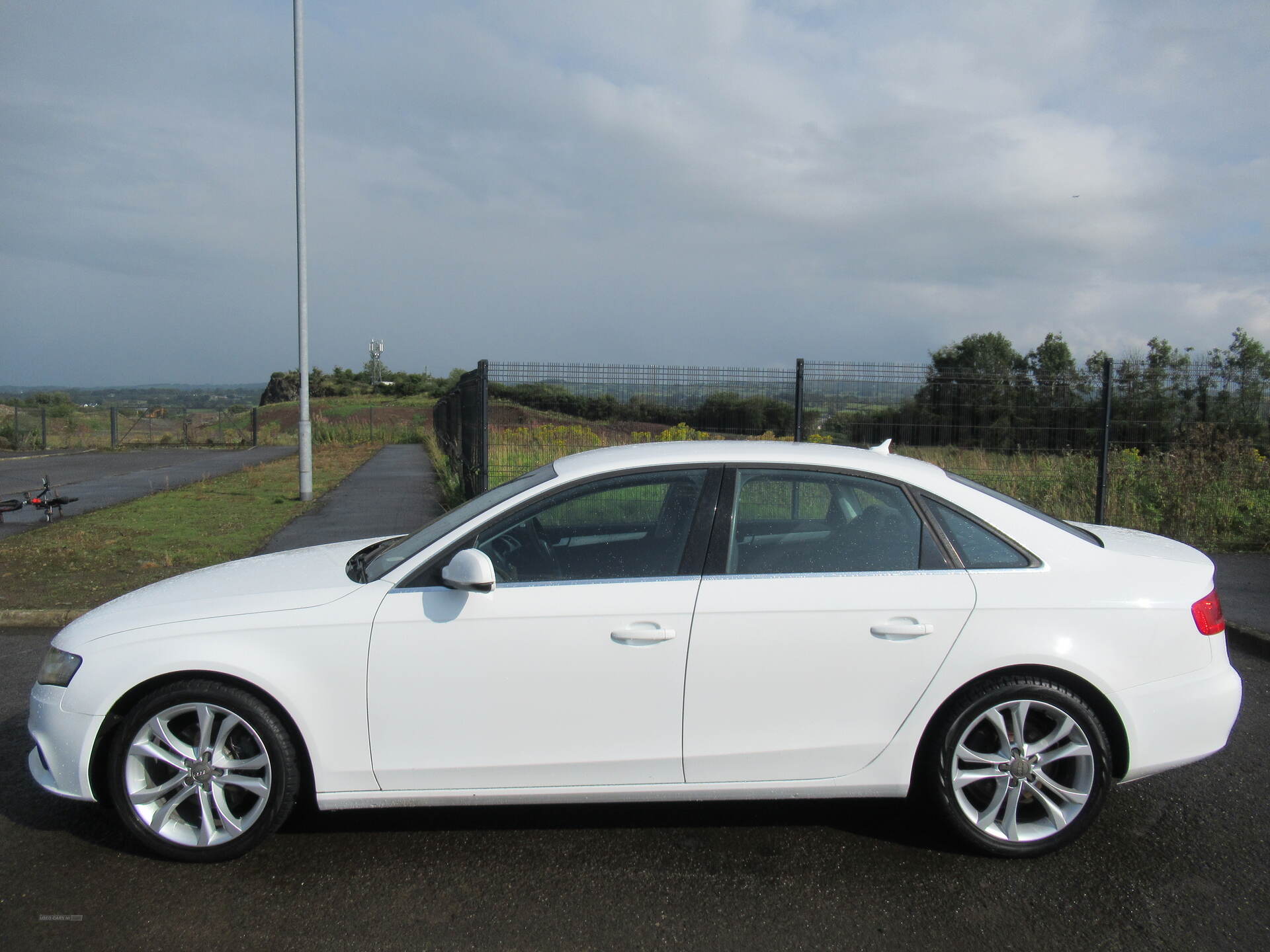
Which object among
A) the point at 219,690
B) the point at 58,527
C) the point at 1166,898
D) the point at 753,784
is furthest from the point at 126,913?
the point at 58,527

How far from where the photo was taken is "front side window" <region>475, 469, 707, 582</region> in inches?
139

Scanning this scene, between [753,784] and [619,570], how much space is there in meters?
0.92

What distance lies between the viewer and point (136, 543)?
10.2 meters

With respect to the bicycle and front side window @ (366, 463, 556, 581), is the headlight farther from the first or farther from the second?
the bicycle

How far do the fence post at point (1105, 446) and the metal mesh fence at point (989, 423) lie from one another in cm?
2

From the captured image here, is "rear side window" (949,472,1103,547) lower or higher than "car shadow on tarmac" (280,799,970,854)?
higher

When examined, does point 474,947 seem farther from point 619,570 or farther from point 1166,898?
point 1166,898

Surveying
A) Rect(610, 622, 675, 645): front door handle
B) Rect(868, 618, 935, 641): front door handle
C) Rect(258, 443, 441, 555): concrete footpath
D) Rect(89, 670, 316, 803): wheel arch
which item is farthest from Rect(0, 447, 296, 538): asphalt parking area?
Rect(868, 618, 935, 641): front door handle

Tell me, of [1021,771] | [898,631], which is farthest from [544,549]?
[1021,771]

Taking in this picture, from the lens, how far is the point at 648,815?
393 centimetres

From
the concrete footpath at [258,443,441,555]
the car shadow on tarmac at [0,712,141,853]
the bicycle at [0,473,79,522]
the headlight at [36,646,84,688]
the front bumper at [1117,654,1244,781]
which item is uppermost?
the headlight at [36,646,84,688]

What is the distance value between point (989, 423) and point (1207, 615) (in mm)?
7418

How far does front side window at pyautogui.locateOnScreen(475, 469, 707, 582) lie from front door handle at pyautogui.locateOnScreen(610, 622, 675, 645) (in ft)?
0.68

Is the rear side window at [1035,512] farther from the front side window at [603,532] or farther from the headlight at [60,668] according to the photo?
the headlight at [60,668]
